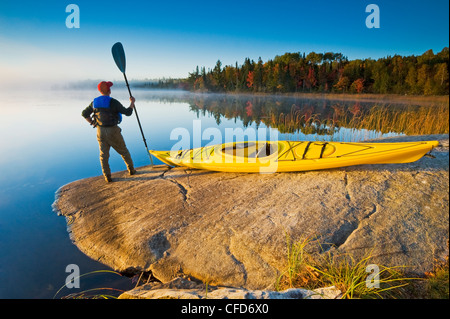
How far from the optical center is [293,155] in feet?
12.3

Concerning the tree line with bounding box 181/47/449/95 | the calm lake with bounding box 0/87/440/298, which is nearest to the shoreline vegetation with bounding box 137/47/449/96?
the tree line with bounding box 181/47/449/95

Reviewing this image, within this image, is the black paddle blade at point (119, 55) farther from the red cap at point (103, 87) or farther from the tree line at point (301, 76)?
the tree line at point (301, 76)

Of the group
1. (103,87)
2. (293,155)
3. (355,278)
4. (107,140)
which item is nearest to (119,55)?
(103,87)

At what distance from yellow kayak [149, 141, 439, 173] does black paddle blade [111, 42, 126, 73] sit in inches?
85.4

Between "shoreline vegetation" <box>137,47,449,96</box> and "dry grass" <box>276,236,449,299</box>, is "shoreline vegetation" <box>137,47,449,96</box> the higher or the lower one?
the higher one

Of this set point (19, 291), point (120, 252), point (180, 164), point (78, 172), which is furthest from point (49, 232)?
point (78, 172)

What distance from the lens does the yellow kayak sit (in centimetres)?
312

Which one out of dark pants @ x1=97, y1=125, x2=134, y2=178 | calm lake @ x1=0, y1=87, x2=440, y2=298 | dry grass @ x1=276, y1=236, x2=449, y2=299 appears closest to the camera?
dry grass @ x1=276, y1=236, x2=449, y2=299

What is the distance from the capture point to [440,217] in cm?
245

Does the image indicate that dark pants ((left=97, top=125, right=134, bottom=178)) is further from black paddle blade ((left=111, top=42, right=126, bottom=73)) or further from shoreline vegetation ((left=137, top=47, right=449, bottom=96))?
shoreline vegetation ((left=137, top=47, right=449, bottom=96))

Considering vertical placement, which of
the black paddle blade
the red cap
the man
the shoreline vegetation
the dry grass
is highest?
the shoreline vegetation

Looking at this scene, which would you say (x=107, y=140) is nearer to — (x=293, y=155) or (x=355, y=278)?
(x=293, y=155)

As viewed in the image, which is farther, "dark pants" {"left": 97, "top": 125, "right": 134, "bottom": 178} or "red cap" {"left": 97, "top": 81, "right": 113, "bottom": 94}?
A: "dark pants" {"left": 97, "top": 125, "right": 134, "bottom": 178}

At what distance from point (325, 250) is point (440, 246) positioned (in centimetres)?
108
